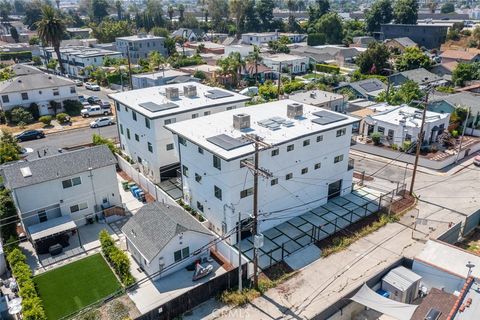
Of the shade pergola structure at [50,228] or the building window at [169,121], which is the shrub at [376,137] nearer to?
the building window at [169,121]

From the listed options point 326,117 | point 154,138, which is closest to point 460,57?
point 326,117

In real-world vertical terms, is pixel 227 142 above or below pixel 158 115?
below

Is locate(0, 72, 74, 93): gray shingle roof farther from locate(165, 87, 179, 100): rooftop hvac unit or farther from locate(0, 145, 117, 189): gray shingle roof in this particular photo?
locate(0, 145, 117, 189): gray shingle roof

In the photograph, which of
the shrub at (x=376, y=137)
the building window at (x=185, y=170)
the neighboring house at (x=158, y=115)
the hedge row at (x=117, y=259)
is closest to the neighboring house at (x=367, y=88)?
the shrub at (x=376, y=137)

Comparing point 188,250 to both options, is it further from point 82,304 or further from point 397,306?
point 397,306

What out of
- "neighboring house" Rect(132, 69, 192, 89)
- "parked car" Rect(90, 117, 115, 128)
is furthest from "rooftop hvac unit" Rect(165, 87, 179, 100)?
"neighboring house" Rect(132, 69, 192, 89)

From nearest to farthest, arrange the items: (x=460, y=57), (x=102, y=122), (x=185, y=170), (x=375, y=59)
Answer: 1. (x=185, y=170)
2. (x=102, y=122)
3. (x=375, y=59)
4. (x=460, y=57)

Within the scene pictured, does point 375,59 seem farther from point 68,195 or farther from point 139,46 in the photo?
point 68,195

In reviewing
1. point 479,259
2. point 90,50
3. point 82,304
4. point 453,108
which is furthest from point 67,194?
point 90,50
